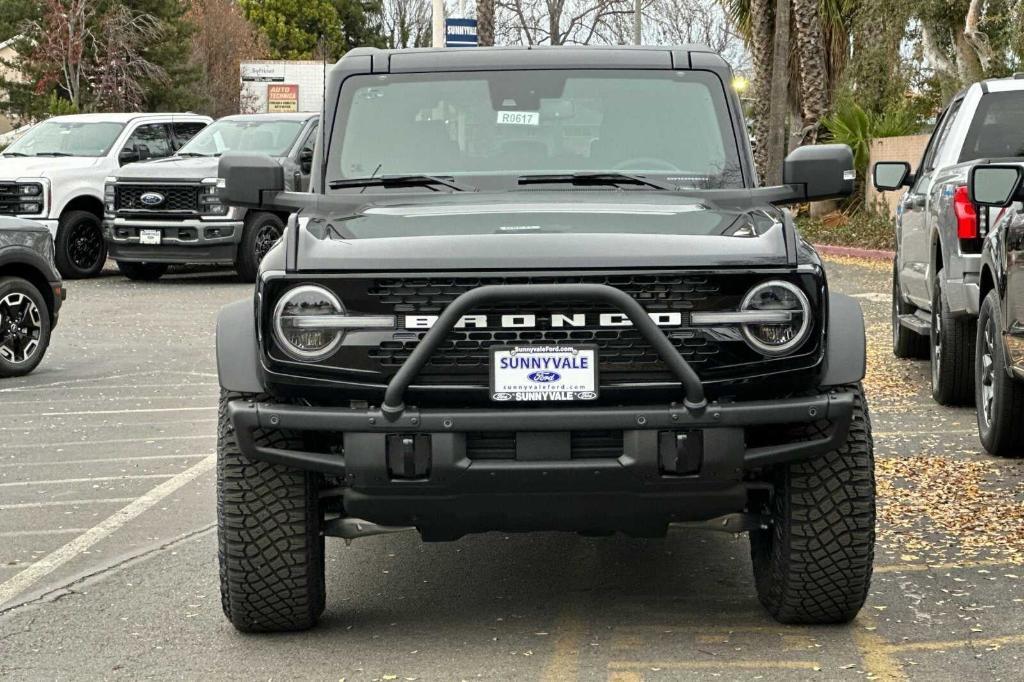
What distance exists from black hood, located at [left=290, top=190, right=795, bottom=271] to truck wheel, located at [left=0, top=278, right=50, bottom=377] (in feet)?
23.1

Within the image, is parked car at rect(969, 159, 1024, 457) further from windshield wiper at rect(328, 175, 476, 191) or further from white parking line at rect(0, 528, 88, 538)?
white parking line at rect(0, 528, 88, 538)

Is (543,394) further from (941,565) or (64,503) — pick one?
(64,503)

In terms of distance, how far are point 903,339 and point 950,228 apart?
8.58ft

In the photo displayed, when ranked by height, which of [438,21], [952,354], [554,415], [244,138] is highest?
[438,21]

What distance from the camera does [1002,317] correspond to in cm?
823

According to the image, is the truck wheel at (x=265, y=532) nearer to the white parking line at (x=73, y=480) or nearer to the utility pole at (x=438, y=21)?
the white parking line at (x=73, y=480)

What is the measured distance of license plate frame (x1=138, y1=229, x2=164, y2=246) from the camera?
2061 centimetres

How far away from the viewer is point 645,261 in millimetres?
5000

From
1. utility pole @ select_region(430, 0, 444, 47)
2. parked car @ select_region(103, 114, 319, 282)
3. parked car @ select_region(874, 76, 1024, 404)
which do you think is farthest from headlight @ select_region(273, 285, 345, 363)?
utility pole @ select_region(430, 0, 444, 47)

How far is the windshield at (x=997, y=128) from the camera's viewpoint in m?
10.8

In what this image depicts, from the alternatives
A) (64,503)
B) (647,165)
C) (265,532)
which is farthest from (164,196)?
(265,532)

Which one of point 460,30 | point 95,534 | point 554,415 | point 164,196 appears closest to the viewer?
point 554,415

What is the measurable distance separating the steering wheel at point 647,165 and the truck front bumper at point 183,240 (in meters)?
14.6

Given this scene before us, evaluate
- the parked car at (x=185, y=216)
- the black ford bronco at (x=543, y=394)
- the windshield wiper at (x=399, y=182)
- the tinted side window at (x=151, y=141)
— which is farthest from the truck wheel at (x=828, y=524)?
the tinted side window at (x=151, y=141)
